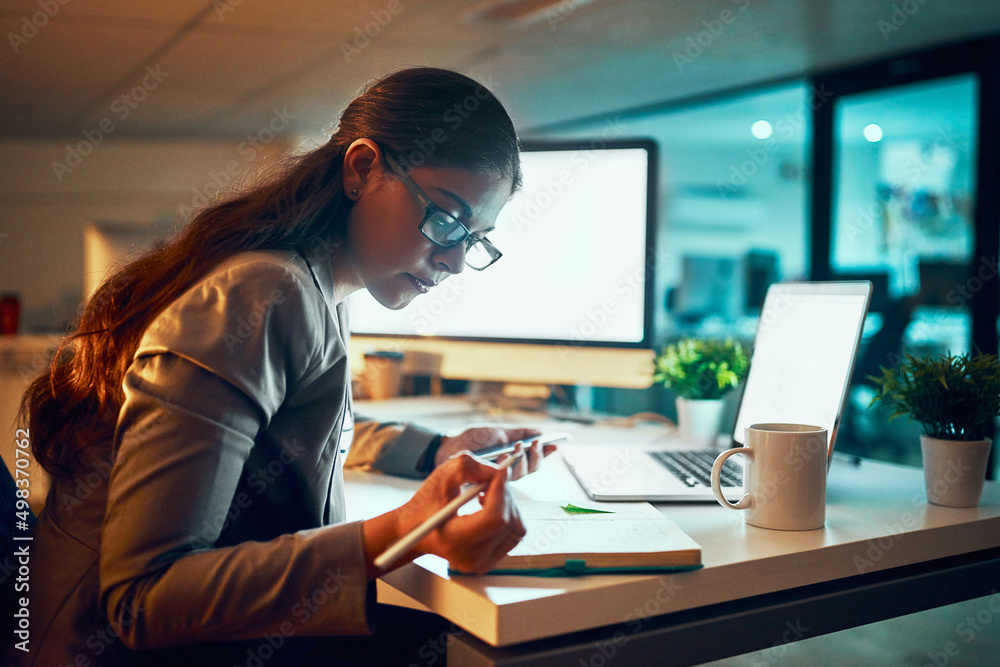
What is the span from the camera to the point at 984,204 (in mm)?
2969

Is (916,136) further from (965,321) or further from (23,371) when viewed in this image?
(23,371)

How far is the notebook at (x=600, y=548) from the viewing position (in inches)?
27.8

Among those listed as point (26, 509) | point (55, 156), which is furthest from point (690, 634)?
point (55, 156)

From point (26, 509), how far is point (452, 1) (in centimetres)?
245

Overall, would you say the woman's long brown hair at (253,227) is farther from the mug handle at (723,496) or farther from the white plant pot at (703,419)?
the white plant pot at (703,419)

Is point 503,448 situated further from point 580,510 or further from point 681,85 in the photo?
point 681,85

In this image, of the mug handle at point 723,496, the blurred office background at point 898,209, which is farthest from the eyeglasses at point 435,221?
the blurred office background at point 898,209

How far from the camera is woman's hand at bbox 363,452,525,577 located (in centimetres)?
67

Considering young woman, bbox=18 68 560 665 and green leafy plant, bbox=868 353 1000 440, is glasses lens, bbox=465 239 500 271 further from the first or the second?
green leafy plant, bbox=868 353 1000 440

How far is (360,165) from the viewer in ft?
3.15

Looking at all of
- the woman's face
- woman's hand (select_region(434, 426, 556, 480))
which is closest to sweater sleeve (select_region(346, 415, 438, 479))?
woman's hand (select_region(434, 426, 556, 480))

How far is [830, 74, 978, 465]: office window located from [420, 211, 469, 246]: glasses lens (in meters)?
2.94

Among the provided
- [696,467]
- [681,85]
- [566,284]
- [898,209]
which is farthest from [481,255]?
[681,85]

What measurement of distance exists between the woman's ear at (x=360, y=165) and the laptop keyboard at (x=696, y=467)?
2.01 ft
